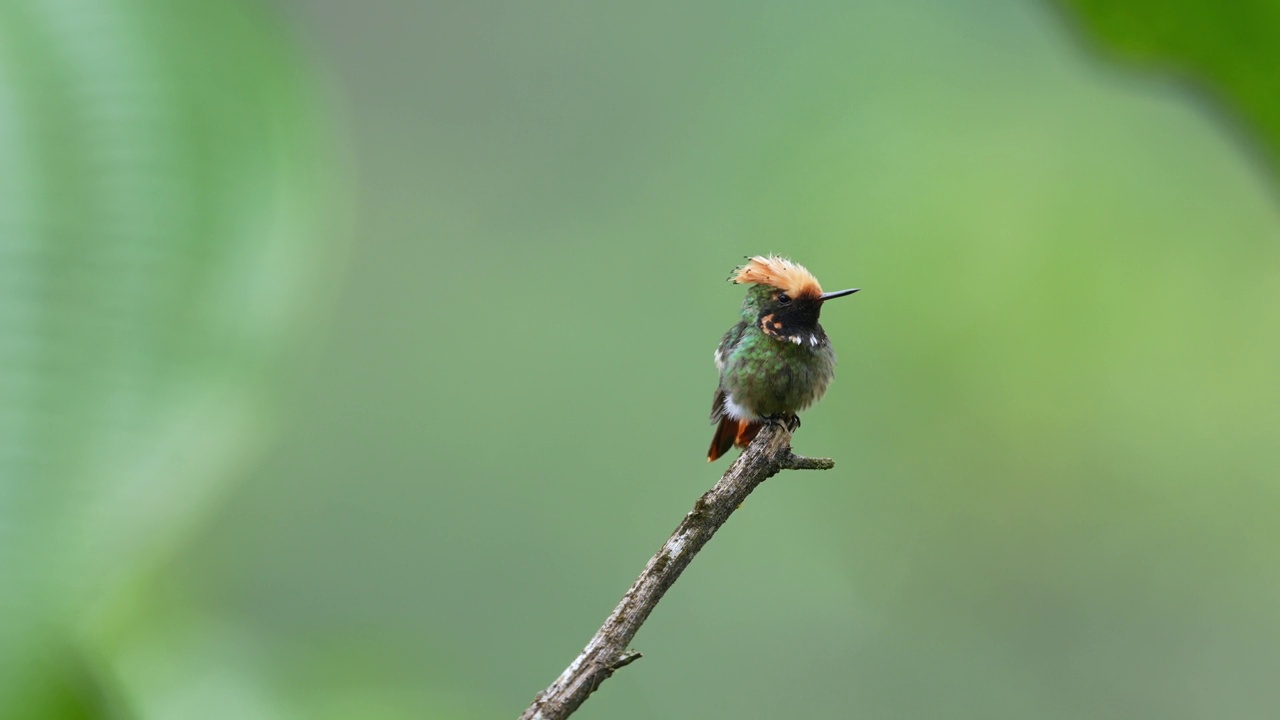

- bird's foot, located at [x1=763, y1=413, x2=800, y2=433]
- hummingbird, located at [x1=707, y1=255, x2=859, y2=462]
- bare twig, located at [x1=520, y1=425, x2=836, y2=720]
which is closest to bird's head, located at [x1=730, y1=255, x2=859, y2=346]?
hummingbird, located at [x1=707, y1=255, x2=859, y2=462]

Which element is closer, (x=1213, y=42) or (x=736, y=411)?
(x=1213, y=42)

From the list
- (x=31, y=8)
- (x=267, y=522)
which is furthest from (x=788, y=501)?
(x=31, y=8)

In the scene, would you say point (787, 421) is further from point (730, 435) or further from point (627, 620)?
point (627, 620)

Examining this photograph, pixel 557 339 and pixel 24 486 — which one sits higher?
pixel 24 486

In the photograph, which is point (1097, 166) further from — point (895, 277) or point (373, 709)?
point (373, 709)

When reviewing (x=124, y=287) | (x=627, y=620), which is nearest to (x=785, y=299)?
(x=627, y=620)

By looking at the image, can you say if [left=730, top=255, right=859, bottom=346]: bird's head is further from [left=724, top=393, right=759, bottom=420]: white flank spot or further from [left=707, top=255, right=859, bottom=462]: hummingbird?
[left=724, top=393, right=759, bottom=420]: white flank spot
